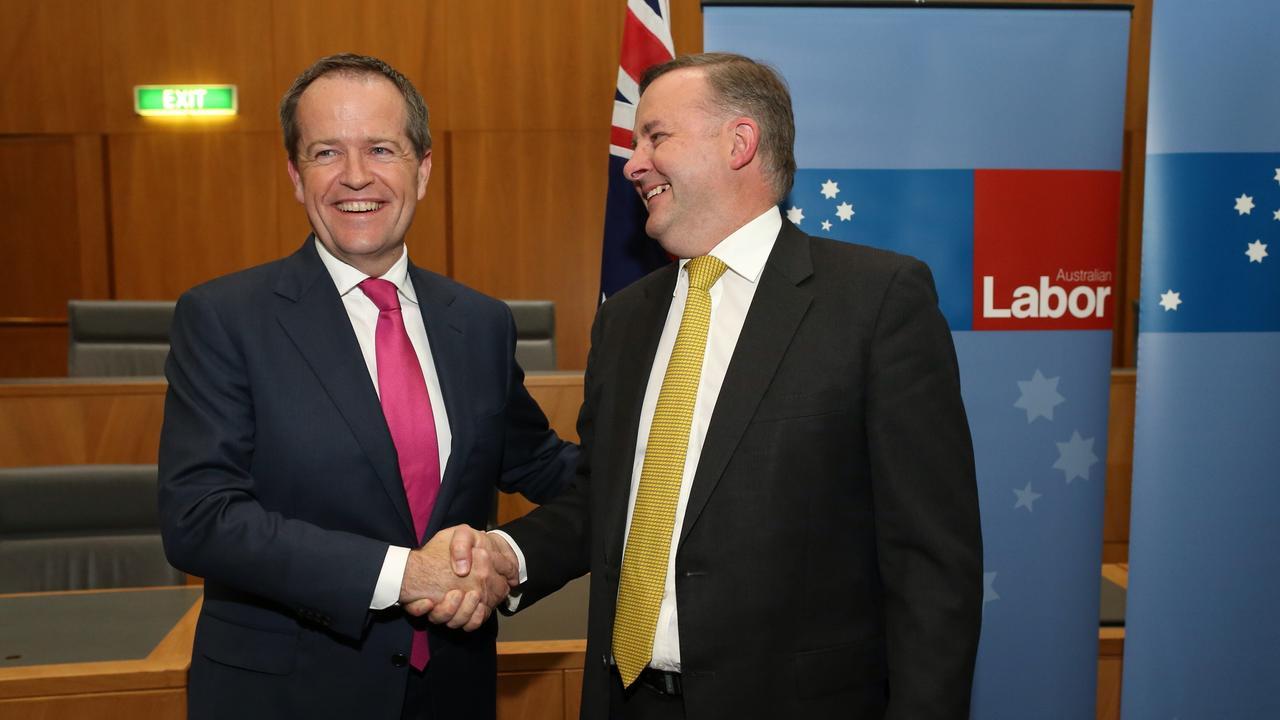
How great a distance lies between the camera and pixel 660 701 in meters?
1.50

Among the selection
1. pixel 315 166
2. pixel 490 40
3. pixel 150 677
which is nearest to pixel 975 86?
pixel 315 166

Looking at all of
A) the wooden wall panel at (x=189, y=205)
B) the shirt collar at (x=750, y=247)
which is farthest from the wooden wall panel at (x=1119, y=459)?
the wooden wall panel at (x=189, y=205)

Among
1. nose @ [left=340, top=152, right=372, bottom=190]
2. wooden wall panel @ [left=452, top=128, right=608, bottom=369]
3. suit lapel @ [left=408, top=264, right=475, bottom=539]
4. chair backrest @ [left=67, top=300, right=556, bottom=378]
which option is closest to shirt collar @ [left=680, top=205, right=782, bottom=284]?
suit lapel @ [left=408, top=264, right=475, bottom=539]

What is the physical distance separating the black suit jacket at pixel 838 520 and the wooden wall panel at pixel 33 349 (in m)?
7.16

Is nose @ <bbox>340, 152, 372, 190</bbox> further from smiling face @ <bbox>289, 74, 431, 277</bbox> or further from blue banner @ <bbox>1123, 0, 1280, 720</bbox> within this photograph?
blue banner @ <bbox>1123, 0, 1280, 720</bbox>

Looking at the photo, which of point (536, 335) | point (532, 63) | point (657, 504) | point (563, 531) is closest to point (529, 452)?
point (563, 531)

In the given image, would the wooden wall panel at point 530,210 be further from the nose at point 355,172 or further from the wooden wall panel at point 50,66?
the nose at point 355,172

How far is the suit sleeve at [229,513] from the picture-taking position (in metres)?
1.54

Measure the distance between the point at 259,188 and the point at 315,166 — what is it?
5.78 m

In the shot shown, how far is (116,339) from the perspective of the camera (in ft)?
16.1

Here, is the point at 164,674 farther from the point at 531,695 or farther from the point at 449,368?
the point at 449,368

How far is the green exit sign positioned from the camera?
22.6 feet

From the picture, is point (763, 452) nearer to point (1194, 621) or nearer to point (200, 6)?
point (1194, 621)

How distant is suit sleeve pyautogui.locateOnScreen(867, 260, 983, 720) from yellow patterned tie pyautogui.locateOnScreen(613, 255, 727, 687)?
281 millimetres
